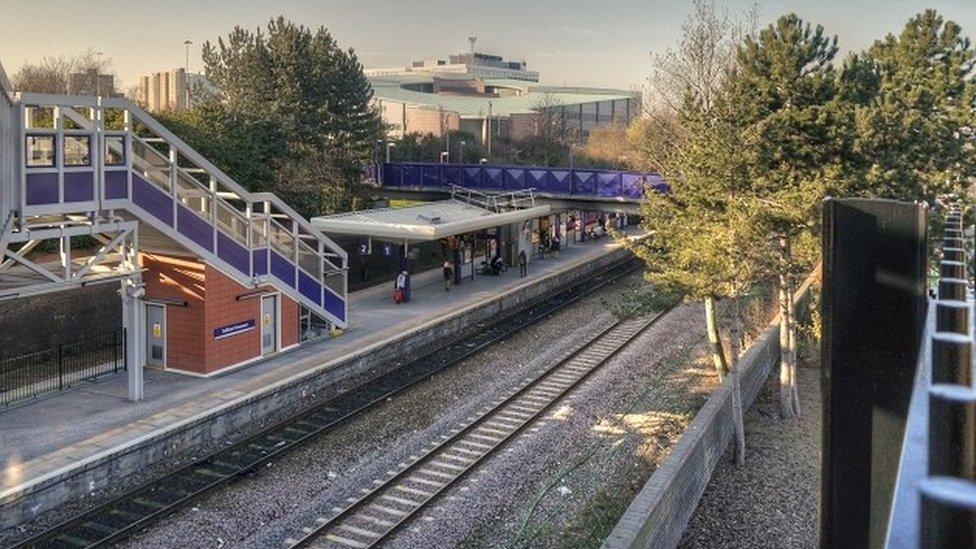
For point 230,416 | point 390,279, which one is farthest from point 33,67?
point 230,416

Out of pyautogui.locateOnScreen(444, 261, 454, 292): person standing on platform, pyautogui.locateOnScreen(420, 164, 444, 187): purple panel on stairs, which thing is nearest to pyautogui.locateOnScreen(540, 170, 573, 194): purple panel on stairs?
pyautogui.locateOnScreen(420, 164, 444, 187): purple panel on stairs

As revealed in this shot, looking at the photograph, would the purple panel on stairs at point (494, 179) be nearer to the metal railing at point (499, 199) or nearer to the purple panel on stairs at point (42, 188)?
the metal railing at point (499, 199)

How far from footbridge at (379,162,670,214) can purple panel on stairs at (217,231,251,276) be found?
64.5 ft

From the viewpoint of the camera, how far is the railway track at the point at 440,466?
11969 mm

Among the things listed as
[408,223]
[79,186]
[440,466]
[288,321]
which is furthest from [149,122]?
[408,223]

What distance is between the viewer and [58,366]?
18406mm

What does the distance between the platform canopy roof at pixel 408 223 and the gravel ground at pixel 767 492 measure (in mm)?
12378

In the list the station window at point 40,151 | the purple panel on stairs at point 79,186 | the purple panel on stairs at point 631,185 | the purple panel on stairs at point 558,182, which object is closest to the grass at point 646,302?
the purple panel on stairs at point 79,186

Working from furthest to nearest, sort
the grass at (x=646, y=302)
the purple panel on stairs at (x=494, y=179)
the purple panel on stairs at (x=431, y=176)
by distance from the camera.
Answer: the purple panel on stairs at (x=431, y=176) → the purple panel on stairs at (x=494, y=179) → the grass at (x=646, y=302)

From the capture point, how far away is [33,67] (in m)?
70.1

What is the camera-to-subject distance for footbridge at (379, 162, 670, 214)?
37.8 metres

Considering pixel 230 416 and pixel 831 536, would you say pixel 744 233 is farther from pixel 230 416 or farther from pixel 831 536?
pixel 831 536

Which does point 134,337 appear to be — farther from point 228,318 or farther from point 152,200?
point 228,318

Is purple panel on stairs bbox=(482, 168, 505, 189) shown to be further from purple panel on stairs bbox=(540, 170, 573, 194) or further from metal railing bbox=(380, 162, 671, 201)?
purple panel on stairs bbox=(540, 170, 573, 194)
